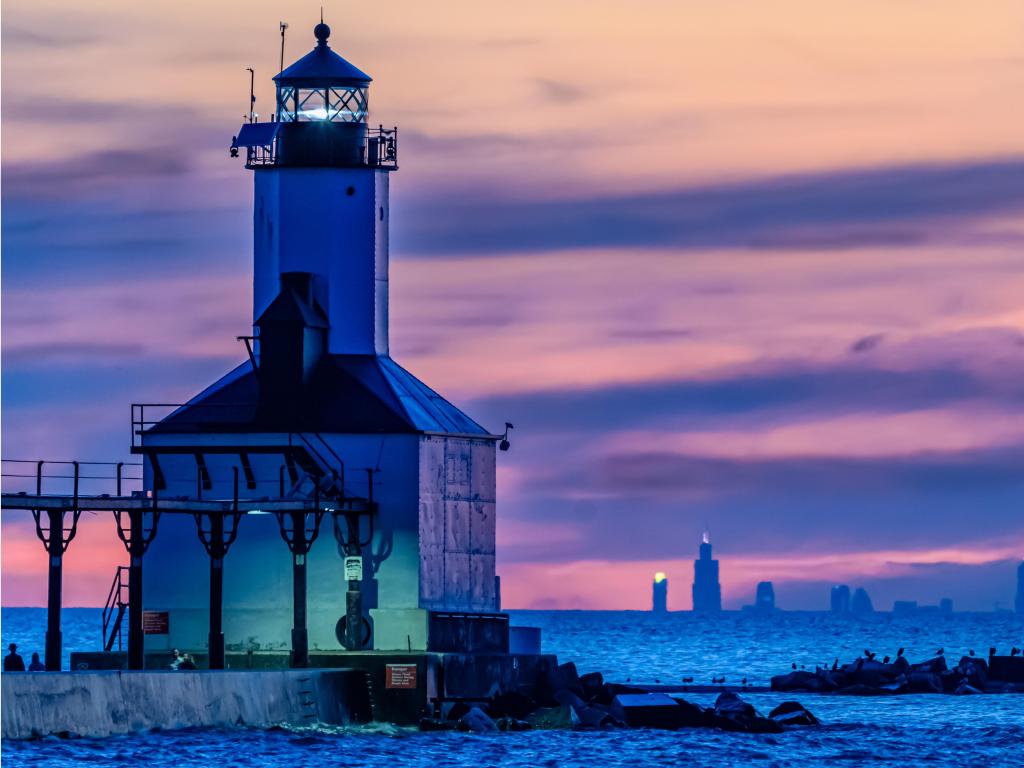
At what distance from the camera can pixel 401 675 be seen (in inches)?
2181

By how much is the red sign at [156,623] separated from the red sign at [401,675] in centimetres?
687

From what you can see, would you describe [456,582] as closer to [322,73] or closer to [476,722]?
[476,722]

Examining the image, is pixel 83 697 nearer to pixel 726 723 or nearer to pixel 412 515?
pixel 412 515

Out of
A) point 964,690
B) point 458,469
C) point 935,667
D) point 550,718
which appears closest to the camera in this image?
point 550,718

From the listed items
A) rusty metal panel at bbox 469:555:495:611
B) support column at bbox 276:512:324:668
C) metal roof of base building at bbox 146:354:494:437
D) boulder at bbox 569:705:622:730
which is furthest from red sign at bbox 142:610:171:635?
boulder at bbox 569:705:622:730

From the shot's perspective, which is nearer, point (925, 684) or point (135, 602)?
point (135, 602)

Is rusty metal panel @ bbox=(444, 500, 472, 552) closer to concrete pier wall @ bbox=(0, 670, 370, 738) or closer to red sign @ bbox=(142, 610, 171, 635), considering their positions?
concrete pier wall @ bbox=(0, 670, 370, 738)

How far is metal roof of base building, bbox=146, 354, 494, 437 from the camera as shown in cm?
5934

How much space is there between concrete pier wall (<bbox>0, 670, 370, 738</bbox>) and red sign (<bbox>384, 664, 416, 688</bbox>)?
24.0 inches

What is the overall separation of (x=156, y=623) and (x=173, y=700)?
34.0 feet

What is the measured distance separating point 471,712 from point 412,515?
508 centimetres

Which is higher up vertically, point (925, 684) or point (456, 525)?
point (456, 525)

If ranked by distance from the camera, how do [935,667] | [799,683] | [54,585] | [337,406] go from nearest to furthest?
1. [54,585]
2. [337,406]
3. [799,683]
4. [935,667]

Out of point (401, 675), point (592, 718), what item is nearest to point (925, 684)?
point (592, 718)
